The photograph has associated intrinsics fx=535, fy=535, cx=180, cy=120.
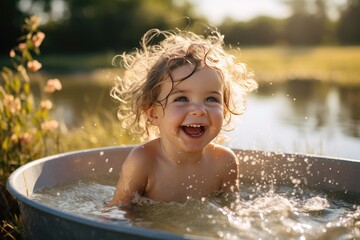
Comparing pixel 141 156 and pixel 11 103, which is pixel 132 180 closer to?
pixel 141 156

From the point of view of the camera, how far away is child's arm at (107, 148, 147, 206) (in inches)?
95.7

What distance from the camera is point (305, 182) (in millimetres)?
2801

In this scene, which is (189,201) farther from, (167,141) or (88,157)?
(88,157)

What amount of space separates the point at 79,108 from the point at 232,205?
22.4ft

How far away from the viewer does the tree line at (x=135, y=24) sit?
2652 centimetres

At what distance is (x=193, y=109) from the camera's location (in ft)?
7.59

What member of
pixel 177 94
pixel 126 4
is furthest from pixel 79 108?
pixel 126 4

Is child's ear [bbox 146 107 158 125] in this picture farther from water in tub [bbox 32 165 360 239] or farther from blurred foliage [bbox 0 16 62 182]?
blurred foliage [bbox 0 16 62 182]

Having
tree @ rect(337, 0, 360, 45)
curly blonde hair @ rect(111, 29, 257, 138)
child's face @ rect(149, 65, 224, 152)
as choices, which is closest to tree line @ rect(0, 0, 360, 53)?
tree @ rect(337, 0, 360, 45)

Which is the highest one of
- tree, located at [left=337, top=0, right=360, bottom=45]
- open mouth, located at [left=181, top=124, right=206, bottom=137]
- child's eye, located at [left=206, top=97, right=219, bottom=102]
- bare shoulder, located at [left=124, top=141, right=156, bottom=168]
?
tree, located at [left=337, top=0, right=360, bottom=45]

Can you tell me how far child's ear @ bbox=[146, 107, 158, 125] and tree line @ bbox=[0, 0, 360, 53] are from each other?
61.5 feet

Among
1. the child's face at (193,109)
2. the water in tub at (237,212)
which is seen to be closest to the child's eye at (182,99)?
the child's face at (193,109)

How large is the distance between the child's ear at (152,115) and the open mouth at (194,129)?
237 mm

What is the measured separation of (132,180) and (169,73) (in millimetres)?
517
